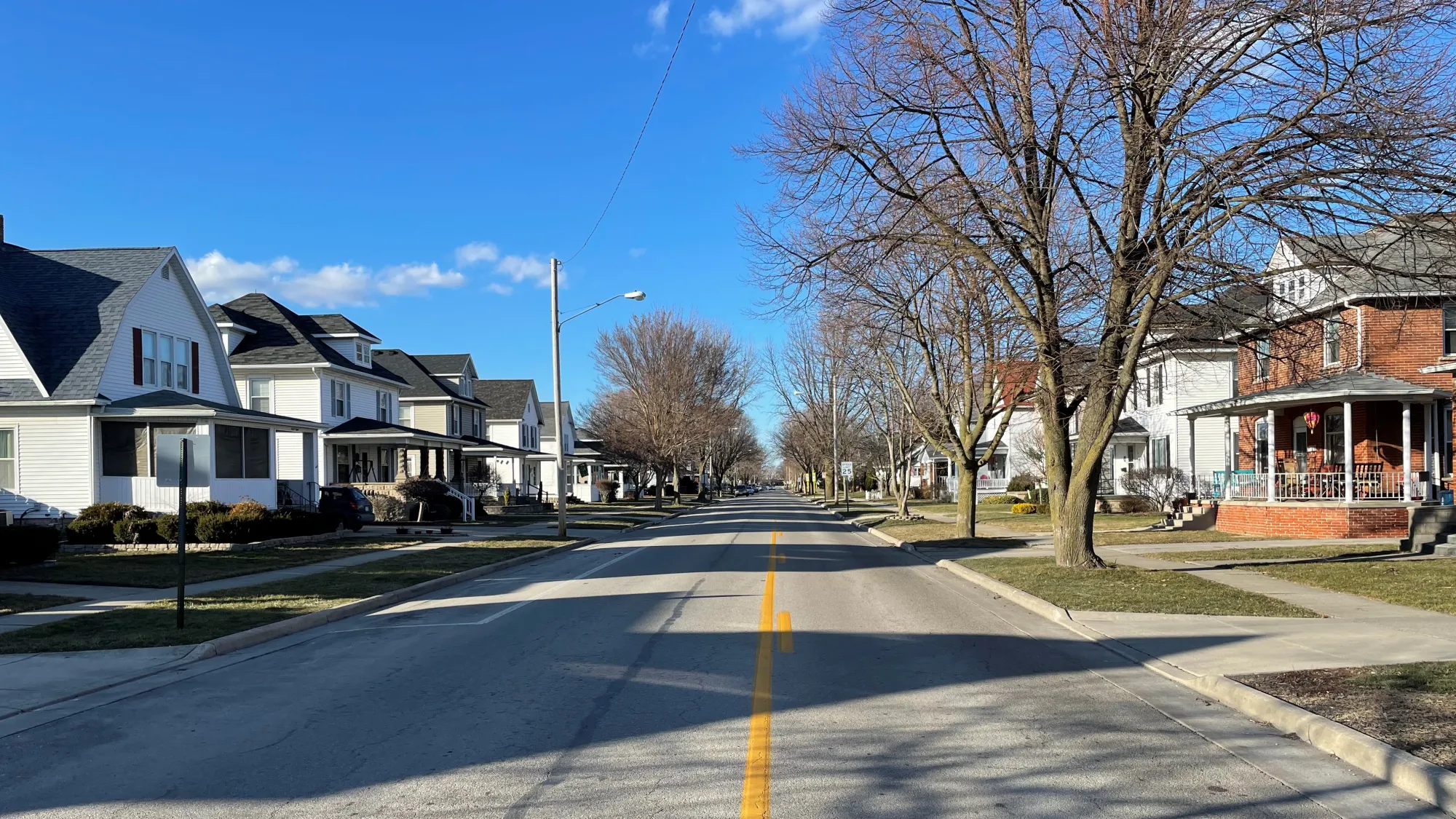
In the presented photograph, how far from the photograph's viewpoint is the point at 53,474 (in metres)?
26.4

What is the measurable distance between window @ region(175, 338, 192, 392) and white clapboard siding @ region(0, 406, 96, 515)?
4.39 metres

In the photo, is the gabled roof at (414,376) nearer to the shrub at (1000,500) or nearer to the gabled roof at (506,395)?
the gabled roof at (506,395)

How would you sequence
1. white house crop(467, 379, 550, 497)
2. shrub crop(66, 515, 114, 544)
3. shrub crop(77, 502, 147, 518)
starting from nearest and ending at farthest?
shrub crop(66, 515, 114, 544)
shrub crop(77, 502, 147, 518)
white house crop(467, 379, 550, 497)

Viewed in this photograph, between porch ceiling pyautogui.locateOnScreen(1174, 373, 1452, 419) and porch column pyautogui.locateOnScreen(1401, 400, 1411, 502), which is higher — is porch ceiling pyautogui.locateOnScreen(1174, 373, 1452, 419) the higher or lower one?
the higher one

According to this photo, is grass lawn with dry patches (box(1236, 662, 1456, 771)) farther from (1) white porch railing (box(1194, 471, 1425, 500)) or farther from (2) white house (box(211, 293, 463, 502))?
(2) white house (box(211, 293, 463, 502))

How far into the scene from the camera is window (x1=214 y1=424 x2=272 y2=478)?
28.7m

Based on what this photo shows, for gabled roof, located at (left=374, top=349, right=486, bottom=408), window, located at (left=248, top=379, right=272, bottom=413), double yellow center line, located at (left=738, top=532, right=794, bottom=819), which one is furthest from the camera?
gabled roof, located at (left=374, top=349, right=486, bottom=408)

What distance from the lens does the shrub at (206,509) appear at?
2502 centimetres

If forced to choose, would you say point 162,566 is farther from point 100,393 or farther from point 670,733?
point 670,733

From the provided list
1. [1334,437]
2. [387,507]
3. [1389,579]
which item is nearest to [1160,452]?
[1334,437]

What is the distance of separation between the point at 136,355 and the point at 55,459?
3535 millimetres

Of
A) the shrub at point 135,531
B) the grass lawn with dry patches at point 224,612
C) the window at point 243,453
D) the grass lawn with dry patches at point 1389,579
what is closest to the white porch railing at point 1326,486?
the grass lawn with dry patches at point 1389,579

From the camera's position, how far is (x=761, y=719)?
763cm

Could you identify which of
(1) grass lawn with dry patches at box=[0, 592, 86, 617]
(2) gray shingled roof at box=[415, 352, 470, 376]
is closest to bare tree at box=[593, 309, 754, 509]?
(2) gray shingled roof at box=[415, 352, 470, 376]
